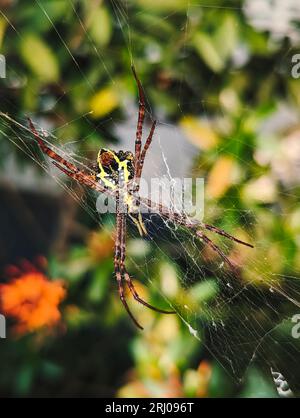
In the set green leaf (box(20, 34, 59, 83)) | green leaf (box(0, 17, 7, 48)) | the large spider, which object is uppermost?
green leaf (box(0, 17, 7, 48))

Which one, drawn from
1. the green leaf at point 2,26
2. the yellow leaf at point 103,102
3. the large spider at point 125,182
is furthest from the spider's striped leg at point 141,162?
the green leaf at point 2,26

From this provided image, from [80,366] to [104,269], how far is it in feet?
1.35

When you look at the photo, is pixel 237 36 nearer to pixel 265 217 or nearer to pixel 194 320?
pixel 265 217

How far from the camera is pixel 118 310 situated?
5.14 feet

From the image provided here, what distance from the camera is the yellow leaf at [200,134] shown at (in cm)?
133

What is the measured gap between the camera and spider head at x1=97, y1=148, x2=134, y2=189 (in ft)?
3.77

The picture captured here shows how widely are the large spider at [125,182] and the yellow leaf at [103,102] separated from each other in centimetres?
22

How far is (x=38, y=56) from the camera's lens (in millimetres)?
1327

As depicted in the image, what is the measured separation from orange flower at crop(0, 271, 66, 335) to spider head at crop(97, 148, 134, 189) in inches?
19.2

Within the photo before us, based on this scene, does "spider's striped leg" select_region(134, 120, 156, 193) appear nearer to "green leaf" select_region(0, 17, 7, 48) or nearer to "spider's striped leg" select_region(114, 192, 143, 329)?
"spider's striped leg" select_region(114, 192, 143, 329)

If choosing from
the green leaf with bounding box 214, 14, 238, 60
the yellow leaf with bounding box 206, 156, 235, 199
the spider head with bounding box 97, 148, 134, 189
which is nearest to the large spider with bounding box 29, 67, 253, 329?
the spider head with bounding box 97, 148, 134, 189

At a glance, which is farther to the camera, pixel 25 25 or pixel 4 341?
pixel 4 341

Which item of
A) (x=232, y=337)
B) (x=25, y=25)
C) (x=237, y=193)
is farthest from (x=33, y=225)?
(x=232, y=337)

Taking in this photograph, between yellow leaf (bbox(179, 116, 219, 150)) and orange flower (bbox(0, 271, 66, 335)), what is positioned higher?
yellow leaf (bbox(179, 116, 219, 150))
